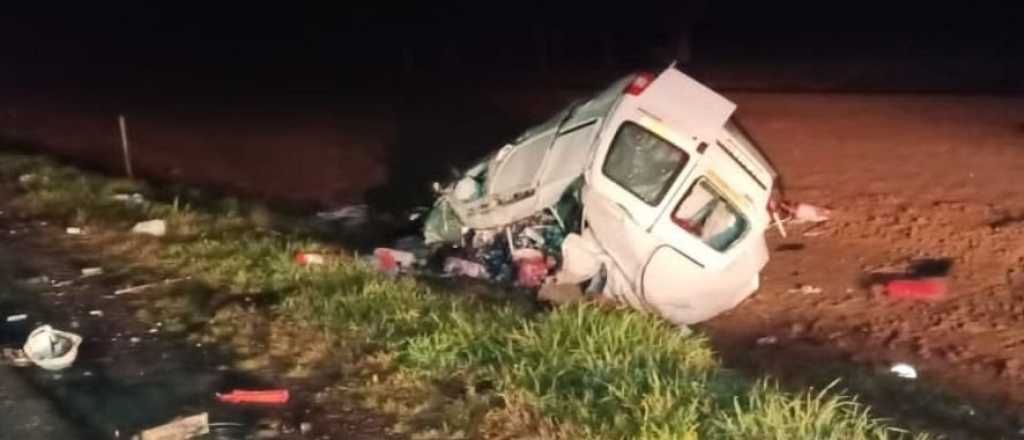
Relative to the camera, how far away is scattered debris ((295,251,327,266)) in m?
7.75

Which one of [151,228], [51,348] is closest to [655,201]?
[151,228]

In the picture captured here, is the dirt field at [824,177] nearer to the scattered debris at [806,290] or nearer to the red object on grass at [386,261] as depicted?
the scattered debris at [806,290]

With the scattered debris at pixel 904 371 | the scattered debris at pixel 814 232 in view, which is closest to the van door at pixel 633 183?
the scattered debris at pixel 904 371

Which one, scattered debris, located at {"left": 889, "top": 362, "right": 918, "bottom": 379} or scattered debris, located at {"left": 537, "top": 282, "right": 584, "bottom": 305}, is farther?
scattered debris, located at {"left": 537, "top": 282, "right": 584, "bottom": 305}

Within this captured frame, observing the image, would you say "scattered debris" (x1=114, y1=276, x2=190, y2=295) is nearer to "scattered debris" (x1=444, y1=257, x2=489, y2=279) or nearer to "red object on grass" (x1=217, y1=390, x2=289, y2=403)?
"red object on grass" (x1=217, y1=390, x2=289, y2=403)

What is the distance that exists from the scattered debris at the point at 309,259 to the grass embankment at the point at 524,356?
0.19 feet

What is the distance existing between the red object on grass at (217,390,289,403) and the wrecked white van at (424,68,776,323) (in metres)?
2.97

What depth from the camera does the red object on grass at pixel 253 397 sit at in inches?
229

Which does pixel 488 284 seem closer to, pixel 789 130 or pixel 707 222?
pixel 707 222

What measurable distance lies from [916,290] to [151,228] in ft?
14.1

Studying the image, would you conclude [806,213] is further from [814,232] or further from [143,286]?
[143,286]

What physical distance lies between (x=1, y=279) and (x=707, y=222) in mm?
3831

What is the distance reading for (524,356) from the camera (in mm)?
6277

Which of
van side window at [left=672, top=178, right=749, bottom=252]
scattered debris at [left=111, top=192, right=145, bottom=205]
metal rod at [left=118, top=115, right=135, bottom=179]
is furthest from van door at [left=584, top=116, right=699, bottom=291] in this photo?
metal rod at [left=118, top=115, right=135, bottom=179]
